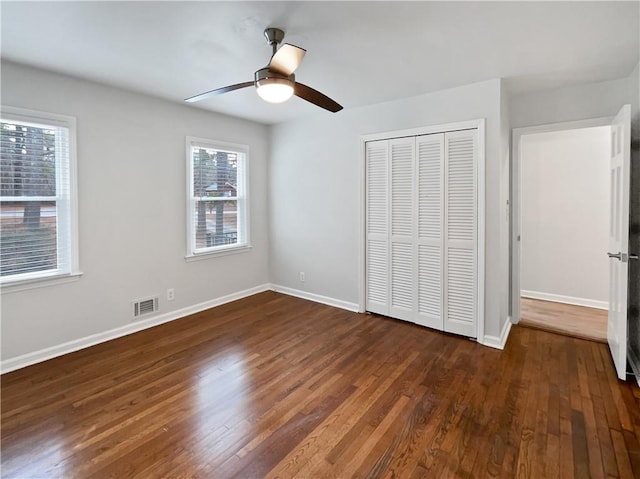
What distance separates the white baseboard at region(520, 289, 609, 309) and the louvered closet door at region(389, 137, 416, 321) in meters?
2.41

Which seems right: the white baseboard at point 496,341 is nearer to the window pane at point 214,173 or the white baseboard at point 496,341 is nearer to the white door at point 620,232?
the white door at point 620,232

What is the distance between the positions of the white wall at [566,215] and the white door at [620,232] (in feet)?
6.05

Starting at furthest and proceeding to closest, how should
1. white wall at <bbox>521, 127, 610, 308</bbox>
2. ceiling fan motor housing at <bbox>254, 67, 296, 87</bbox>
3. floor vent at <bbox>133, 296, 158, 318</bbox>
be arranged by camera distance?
white wall at <bbox>521, 127, 610, 308</bbox>
floor vent at <bbox>133, 296, 158, 318</bbox>
ceiling fan motor housing at <bbox>254, 67, 296, 87</bbox>

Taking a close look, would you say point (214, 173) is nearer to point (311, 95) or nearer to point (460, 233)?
point (311, 95)

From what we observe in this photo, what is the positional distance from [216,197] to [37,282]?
2151 mm

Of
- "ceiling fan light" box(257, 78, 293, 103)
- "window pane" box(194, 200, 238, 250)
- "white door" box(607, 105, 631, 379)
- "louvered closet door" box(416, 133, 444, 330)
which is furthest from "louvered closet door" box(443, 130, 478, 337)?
"window pane" box(194, 200, 238, 250)

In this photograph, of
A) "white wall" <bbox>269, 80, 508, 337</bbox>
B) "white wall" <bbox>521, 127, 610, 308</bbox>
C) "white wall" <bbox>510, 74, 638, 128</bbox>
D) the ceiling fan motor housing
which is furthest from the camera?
"white wall" <bbox>521, 127, 610, 308</bbox>

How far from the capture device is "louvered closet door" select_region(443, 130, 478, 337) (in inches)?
130

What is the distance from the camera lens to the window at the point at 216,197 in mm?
4199

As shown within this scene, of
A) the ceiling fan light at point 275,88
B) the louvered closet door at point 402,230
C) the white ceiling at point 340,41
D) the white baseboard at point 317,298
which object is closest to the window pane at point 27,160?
the white ceiling at point 340,41

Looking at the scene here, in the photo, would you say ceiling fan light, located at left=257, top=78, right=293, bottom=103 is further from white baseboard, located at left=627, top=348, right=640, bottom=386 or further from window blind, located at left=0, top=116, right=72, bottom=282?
white baseboard, located at left=627, top=348, right=640, bottom=386

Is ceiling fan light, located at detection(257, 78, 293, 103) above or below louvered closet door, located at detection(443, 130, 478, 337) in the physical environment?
above

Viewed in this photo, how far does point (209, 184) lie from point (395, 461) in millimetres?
3773

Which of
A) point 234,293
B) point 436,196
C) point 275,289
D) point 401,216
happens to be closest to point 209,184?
point 234,293
